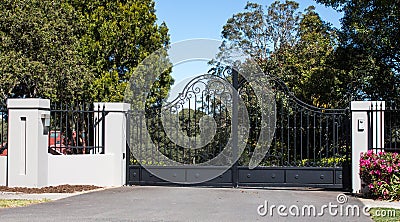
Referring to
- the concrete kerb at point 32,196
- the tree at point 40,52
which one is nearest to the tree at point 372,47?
the tree at point 40,52

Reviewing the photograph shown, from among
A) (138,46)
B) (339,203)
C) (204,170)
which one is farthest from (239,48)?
(339,203)

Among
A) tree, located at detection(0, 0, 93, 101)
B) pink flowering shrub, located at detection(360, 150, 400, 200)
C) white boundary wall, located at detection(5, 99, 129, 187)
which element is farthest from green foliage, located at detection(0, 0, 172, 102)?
pink flowering shrub, located at detection(360, 150, 400, 200)

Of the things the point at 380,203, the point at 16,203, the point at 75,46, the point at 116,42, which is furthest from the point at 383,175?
the point at 116,42

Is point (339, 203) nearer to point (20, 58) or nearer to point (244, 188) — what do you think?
point (244, 188)

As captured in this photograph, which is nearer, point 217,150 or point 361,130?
point 361,130

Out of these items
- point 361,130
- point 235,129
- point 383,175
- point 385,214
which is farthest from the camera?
point 235,129

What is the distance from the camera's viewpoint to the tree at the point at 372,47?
20.0 metres

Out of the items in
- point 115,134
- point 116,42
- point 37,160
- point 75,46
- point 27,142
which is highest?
point 116,42

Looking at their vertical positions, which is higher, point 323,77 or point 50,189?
point 323,77

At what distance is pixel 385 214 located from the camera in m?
9.52

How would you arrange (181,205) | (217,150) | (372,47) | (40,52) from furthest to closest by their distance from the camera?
(40,52) → (372,47) → (217,150) → (181,205)

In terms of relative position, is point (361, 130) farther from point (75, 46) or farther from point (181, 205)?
point (75, 46)

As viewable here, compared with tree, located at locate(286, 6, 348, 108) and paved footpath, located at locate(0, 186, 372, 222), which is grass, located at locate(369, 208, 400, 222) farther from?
tree, located at locate(286, 6, 348, 108)

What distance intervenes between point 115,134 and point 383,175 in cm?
653
